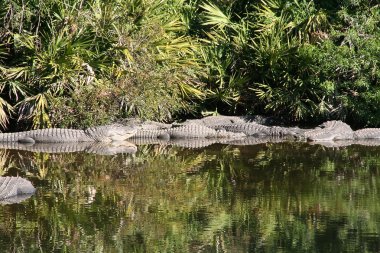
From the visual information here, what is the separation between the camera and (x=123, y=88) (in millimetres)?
16812

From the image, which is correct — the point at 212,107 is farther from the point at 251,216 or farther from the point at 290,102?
the point at 251,216

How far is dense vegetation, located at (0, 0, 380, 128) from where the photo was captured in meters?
16.5

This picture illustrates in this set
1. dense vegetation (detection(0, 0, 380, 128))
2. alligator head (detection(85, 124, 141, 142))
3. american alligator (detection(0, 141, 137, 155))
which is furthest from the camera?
dense vegetation (detection(0, 0, 380, 128))

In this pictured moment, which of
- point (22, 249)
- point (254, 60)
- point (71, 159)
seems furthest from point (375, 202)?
point (254, 60)

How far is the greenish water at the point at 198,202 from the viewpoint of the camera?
876cm

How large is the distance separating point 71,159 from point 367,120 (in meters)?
6.41

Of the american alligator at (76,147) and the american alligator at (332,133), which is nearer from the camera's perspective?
the american alligator at (76,147)

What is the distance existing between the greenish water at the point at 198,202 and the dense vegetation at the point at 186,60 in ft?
6.28

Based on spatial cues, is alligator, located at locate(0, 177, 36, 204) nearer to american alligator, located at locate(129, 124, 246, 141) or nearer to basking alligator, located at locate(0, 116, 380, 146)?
basking alligator, located at locate(0, 116, 380, 146)

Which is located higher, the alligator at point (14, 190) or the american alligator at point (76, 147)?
the american alligator at point (76, 147)

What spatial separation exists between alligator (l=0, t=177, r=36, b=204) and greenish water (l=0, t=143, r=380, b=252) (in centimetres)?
18

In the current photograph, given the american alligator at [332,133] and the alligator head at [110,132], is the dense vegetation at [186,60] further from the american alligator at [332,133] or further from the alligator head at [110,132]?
the american alligator at [332,133]

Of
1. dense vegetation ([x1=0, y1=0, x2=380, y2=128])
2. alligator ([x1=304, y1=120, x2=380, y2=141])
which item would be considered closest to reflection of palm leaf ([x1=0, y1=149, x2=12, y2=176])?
dense vegetation ([x1=0, y1=0, x2=380, y2=128])

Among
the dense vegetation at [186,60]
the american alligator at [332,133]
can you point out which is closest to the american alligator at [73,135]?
the dense vegetation at [186,60]
